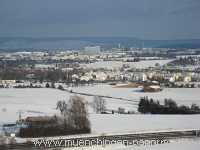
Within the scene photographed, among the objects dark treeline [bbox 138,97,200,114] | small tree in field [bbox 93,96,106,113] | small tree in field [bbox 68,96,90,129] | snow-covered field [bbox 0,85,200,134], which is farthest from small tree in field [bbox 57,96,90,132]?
dark treeline [bbox 138,97,200,114]

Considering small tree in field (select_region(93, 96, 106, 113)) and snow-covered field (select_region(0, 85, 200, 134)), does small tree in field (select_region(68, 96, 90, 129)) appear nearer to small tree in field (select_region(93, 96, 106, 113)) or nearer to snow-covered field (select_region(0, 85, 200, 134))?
snow-covered field (select_region(0, 85, 200, 134))

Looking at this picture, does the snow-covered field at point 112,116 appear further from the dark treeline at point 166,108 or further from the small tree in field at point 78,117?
the dark treeline at point 166,108

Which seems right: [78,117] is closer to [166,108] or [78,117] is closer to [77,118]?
[77,118]

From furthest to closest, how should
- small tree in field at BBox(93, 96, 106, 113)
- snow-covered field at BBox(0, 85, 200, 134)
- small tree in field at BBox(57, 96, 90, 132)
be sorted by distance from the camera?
small tree in field at BBox(93, 96, 106, 113) < snow-covered field at BBox(0, 85, 200, 134) < small tree in field at BBox(57, 96, 90, 132)

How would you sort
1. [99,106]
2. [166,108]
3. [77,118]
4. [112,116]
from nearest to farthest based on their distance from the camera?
[77,118], [112,116], [166,108], [99,106]

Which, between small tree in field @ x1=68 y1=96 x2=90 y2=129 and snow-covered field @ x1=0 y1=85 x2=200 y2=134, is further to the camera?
snow-covered field @ x1=0 y1=85 x2=200 y2=134

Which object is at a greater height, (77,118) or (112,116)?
(77,118)

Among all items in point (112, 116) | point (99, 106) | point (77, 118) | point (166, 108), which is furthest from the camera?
point (99, 106)

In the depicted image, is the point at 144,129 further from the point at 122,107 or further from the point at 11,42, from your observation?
the point at 11,42

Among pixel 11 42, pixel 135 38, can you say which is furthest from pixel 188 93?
pixel 135 38

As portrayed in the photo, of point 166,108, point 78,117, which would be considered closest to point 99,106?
point 166,108

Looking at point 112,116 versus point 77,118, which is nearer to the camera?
point 77,118

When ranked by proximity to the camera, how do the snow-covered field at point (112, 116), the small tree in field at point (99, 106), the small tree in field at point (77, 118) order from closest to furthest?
the small tree in field at point (77, 118), the snow-covered field at point (112, 116), the small tree in field at point (99, 106)

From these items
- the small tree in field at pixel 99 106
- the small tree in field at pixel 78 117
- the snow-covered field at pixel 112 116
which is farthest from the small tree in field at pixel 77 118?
the small tree in field at pixel 99 106
